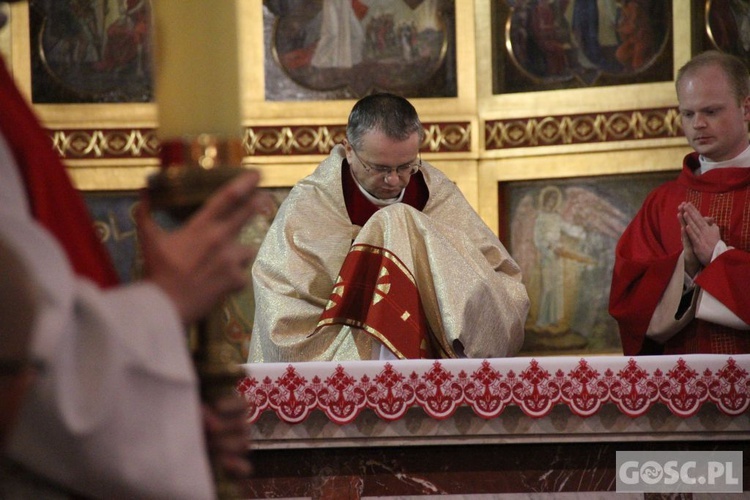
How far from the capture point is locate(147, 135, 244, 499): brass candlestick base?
4.11 ft

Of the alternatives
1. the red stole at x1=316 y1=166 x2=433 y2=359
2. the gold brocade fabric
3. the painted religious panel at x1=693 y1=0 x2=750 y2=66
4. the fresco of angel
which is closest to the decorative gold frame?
the fresco of angel

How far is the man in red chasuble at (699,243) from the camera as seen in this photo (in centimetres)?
375

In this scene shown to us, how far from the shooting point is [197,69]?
1.30 m

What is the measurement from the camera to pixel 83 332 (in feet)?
3.70

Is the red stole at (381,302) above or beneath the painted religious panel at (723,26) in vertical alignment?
beneath

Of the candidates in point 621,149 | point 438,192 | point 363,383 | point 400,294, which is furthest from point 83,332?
point 621,149

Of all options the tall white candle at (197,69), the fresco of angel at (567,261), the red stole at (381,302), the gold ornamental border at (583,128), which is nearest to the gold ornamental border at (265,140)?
the gold ornamental border at (583,128)

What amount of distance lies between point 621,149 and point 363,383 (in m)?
3.80

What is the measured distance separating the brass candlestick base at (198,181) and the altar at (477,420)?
178 cm

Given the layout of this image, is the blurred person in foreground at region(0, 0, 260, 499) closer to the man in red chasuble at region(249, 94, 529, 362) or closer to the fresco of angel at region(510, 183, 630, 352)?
the man in red chasuble at region(249, 94, 529, 362)

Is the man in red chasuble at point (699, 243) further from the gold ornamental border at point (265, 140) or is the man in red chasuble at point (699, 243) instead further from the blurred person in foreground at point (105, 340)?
the blurred person in foreground at point (105, 340)

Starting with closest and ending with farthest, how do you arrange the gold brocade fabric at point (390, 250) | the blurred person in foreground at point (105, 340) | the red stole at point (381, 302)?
the blurred person in foreground at point (105, 340) → the red stole at point (381, 302) → the gold brocade fabric at point (390, 250)

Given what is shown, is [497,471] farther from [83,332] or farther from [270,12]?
[270,12]

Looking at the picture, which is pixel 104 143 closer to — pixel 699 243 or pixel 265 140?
pixel 265 140
